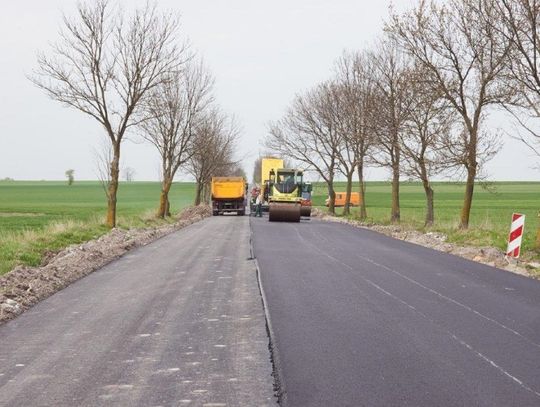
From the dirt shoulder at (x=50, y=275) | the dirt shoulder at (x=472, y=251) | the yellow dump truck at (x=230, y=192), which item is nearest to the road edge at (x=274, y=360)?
the dirt shoulder at (x=50, y=275)

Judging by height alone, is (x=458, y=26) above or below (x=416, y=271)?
above

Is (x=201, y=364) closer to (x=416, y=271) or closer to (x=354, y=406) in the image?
(x=354, y=406)

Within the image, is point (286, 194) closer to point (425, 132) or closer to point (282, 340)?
point (425, 132)

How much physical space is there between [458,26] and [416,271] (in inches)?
584

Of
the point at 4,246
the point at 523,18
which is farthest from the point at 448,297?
the point at 4,246

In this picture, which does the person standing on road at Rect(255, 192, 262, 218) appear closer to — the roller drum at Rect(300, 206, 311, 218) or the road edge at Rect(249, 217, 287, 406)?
the roller drum at Rect(300, 206, 311, 218)

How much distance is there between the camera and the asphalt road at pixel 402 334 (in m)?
5.62

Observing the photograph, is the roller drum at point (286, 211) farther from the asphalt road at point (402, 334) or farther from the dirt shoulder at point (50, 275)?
the asphalt road at point (402, 334)

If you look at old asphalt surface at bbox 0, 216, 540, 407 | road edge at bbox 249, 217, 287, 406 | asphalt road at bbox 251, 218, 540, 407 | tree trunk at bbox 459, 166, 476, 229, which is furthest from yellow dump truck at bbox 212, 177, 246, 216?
road edge at bbox 249, 217, 287, 406

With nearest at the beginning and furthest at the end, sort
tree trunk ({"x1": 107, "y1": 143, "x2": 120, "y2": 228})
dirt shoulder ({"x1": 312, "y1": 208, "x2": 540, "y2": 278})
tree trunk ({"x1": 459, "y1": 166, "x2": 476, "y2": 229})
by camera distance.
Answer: dirt shoulder ({"x1": 312, "y1": 208, "x2": 540, "y2": 278}) → tree trunk ({"x1": 459, "y1": 166, "x2": 476, "y2": 229}) → tree trunk ({"x1": 107, "y1": 143, "x2": 120, "y2": 228})

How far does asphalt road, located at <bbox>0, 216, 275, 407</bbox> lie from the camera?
558 centimetres

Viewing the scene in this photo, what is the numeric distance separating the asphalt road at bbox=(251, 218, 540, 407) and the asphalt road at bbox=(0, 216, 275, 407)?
1.40ft

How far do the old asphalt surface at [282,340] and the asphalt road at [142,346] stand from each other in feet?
0.07

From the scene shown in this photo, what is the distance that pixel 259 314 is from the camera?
906cm
